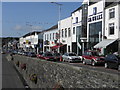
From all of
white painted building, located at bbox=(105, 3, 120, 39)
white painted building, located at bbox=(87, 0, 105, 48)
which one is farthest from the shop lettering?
white painted building, located at bbox=(105, 3, 120, 39)

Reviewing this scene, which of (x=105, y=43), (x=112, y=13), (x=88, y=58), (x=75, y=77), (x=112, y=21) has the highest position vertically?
(x=112, y=13)

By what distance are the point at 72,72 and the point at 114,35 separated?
28891 mm

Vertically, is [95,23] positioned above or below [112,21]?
above

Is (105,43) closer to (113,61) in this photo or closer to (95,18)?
(95,18)

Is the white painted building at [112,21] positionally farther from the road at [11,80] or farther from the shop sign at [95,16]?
the road at [11,80]

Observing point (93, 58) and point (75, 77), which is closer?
point (75, 77)

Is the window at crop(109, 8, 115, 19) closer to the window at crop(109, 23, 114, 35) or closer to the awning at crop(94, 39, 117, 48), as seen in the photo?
the window at crop(109, 23, 114, 35)

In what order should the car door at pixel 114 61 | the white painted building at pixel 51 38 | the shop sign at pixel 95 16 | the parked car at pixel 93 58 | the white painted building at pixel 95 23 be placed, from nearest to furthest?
1. the car door at pixel 114 61
2. the parked car at pixel 93 58
3. the white painted building at pixel 95 23
4. the shop sign at pixel 95 16
5. the white painted building at pixel 51 38

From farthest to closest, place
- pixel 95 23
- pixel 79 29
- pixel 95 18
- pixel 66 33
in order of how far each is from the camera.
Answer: pixel 66 33 → pixel 79 29 → pixel 95 23 → pixel 95 18

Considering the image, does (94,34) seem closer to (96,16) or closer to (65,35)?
(96,16)

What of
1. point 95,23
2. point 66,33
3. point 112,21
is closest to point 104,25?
point 112,21

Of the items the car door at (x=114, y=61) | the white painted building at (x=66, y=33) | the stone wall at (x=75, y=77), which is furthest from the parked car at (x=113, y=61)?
the white painted building at (x=66, y=33)

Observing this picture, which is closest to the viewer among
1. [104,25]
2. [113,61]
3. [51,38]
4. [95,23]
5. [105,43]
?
[113,61]

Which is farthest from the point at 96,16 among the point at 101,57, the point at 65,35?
the point at 65,35
